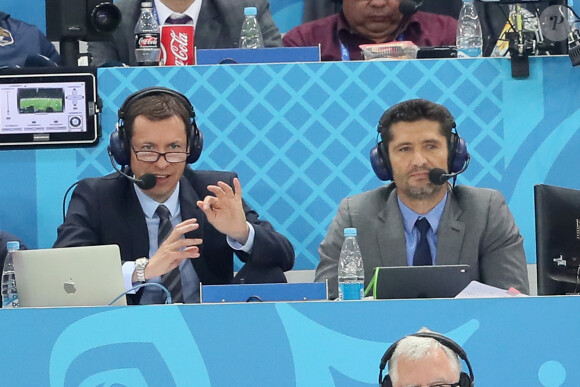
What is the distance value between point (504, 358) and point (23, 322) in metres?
1.23

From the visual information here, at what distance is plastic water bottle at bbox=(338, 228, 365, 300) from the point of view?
12.8 ft

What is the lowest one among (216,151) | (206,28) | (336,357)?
(336,357)

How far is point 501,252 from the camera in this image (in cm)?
423

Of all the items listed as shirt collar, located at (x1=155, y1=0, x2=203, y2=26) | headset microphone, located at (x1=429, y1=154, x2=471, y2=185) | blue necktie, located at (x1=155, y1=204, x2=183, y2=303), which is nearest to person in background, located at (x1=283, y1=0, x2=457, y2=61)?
shirt collar, located at (x1=155, y1=0, x2=203, y2=26)

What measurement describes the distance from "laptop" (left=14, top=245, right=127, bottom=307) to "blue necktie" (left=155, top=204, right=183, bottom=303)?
2.00ft

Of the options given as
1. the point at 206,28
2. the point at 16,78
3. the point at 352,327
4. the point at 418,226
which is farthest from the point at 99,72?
the point at 352,327

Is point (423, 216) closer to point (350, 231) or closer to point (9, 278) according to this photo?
point (350, 231)

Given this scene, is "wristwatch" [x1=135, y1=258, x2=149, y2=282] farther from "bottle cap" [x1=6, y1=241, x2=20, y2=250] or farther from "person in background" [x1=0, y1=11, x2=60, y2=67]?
"person in background" [x1=0, y1=11, x2=60, y2=67]

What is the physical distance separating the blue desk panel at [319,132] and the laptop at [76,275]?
1.19 meters

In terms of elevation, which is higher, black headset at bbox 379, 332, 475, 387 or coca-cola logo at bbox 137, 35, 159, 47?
coca-cola logo at bbox 137, 35, 159, 47

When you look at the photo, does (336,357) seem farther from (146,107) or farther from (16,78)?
(16,78)

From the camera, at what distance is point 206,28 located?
5.49 metres

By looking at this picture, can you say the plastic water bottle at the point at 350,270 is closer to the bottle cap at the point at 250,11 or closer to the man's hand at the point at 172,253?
the man's hand at the point at 172,253

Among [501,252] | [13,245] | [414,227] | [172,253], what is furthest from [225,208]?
[501,252]
